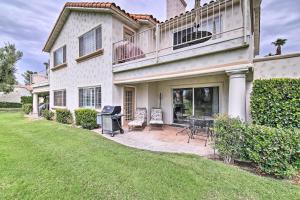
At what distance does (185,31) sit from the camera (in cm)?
986

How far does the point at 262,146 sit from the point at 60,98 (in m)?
15.6

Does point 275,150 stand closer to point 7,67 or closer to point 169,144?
point 169,144

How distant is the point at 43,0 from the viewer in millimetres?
12633

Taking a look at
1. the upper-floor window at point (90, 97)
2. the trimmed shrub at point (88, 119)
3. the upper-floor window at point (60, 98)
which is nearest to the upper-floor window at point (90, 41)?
the upper-floor window at point (90, 97)

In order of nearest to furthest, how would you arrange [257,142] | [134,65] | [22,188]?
[22,188]
[257,142]
[134,65]

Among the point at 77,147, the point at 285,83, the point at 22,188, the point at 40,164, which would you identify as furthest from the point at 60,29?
the point at 285,83

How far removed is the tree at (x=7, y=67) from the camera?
86.9 ft

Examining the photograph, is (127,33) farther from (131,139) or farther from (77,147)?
(77,147)

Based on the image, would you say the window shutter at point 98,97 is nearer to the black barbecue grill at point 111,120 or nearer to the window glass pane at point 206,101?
the black barbecue grill at point 111,120

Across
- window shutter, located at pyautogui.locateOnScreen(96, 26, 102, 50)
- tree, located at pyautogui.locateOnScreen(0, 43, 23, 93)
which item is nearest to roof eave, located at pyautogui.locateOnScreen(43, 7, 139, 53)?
window shutter, located at pyautogui.locateOnScreen(96, 26, 102, 50)

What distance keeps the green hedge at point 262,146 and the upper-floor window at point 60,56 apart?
14.3m

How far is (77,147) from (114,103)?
384 cm

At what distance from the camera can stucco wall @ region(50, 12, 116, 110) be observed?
9.87 metres

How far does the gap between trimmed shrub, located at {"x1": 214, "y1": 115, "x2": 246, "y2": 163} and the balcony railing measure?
3652 mm
